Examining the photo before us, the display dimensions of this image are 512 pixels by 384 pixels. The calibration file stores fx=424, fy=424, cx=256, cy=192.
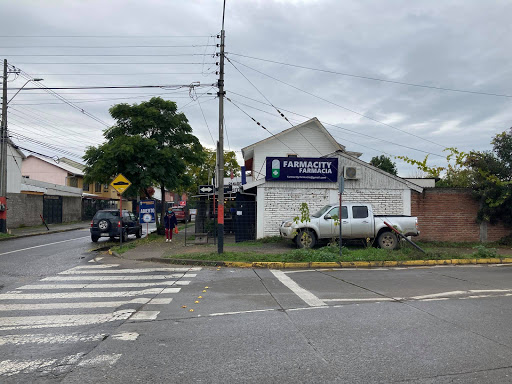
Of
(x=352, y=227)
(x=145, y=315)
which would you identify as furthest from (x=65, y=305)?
(x=352, y=227)

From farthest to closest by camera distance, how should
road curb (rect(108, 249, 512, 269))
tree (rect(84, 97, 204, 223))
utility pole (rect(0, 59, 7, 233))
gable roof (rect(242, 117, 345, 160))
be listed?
1. gable roof (rect(242, 117, 345, 160))
2. utility pole (rect(0, 59, 7, 233))
3. tree (rect(84, 97, 204, 223))
4. road curb (rect(108, 249, 512, 269))

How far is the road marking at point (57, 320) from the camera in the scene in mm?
6355

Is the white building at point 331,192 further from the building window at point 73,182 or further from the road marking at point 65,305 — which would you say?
the building window at point 73,182

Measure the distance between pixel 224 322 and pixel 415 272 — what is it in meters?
7.45

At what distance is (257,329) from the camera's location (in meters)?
6.06

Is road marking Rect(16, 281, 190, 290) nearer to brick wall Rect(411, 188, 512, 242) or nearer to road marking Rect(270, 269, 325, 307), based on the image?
road marking Rect(270, 269, 325, 307)

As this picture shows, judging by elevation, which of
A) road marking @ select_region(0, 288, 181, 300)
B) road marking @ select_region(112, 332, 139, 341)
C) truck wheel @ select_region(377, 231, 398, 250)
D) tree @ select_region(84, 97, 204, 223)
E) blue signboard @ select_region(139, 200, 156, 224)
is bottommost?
road marking @ select_region(0, 288, 181, 300)

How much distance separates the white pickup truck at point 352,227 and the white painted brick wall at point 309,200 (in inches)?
97.1

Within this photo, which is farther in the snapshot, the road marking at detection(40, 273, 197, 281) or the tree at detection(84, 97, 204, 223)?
the tree at detection(84, 97, 204, 223)

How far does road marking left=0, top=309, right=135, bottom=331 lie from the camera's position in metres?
6.36

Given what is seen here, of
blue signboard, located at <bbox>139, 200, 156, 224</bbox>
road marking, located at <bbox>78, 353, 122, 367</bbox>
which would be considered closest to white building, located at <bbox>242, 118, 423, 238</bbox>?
blue signboard, located at <bbox>139, 200, 156, 224</bbox>

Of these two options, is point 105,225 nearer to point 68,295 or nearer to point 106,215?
point 106,215

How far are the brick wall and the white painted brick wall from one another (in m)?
1.18

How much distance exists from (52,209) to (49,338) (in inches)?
1340
